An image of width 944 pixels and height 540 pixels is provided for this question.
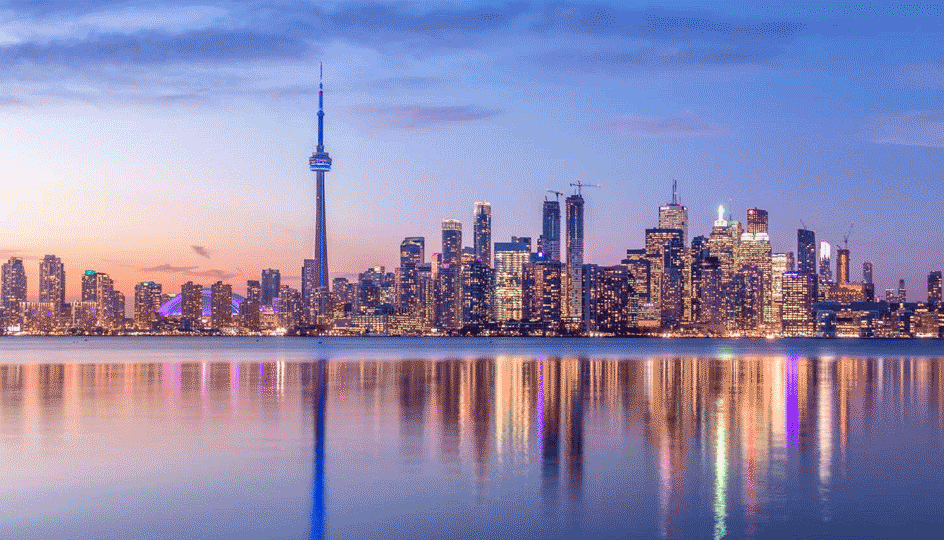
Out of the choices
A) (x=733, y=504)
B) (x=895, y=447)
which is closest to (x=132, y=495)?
(x=733, y=504)

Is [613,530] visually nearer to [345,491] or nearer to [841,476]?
[345,491]

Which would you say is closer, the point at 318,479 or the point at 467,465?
the point at 318,479

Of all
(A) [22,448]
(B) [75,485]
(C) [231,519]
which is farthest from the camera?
(A) [22,448]

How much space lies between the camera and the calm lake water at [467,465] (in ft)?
73.4

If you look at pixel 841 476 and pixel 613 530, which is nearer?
pixel 613 530

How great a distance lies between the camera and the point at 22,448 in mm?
34281

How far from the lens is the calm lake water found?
22.4m

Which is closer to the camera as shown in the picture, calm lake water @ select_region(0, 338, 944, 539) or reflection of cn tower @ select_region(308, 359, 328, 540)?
reflection of cn tower @ select_region(308, 359, 328, 540)

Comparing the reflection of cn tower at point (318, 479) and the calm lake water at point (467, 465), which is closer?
the reflection of cn tower at point (318, 479)

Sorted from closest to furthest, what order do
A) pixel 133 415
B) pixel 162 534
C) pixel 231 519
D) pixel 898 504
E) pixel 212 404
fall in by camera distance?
pixel 162 534
pixel 231 519
pixel 898 504
pixel 133 415
pixel 212 404

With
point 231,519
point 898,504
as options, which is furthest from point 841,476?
point 231,519

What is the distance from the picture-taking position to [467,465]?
30359 millimetres

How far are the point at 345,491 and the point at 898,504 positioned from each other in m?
12.8

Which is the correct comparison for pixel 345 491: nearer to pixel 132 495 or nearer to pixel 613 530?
pixel 132 495
